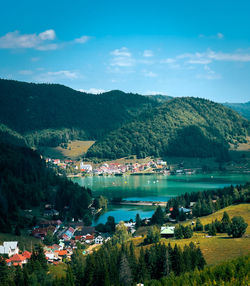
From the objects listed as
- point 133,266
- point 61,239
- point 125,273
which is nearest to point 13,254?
point 61,239

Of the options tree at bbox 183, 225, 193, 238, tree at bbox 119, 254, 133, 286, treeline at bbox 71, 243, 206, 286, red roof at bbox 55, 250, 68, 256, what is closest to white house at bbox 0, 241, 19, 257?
red roof at bbox 55, 250, 68, 256

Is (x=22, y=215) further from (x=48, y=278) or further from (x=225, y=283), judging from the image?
(x=225, y=283)

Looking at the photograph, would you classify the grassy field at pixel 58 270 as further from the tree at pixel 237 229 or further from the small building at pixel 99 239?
the tree at pixel 237 229

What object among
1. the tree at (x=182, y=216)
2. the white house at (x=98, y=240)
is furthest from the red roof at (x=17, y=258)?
the tree at (x=182, y=216)

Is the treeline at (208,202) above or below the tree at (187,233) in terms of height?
above

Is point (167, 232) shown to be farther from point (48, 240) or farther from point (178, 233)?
point (48, 240)

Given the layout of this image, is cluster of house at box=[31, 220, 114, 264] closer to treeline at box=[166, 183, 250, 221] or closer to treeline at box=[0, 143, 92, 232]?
treeline at box=[0, 143, 92, 232]

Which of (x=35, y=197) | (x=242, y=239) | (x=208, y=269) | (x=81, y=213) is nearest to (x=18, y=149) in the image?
(x=35, y=197)
